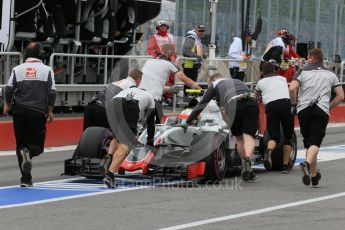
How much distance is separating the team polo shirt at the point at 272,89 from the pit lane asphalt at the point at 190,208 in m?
1.20

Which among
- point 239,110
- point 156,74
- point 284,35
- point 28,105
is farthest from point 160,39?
point 28,105

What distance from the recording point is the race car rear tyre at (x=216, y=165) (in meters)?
14.1

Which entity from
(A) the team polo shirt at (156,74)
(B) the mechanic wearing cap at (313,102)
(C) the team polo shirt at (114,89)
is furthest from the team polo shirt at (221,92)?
(A) the team polo shirt at (156,74)

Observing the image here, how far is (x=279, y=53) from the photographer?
23969mm

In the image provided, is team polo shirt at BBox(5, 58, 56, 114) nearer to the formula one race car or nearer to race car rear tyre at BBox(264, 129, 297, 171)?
the formula one race car

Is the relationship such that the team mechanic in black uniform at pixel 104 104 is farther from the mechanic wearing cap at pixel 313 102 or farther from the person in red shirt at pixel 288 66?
the person in red shirt at pixel 288 66

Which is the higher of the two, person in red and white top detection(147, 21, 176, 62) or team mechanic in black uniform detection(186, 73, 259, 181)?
person in red and white top detection(147, 21, 176, 62)

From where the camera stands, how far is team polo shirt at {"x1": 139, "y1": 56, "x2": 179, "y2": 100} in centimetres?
1582

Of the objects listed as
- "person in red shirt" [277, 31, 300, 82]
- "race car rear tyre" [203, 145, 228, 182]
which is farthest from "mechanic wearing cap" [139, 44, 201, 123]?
"person in red shirt" [277, 31, 300, 82]

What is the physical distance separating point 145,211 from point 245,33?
1798 centimetres

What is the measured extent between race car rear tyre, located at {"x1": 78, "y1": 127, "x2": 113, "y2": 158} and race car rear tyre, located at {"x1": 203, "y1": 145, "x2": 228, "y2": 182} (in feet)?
4.70

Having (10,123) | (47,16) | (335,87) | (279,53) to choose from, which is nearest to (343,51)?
(279,53)

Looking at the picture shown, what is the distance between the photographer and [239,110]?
1487 centimetres

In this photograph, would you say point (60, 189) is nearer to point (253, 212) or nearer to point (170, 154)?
point (170, 154)
